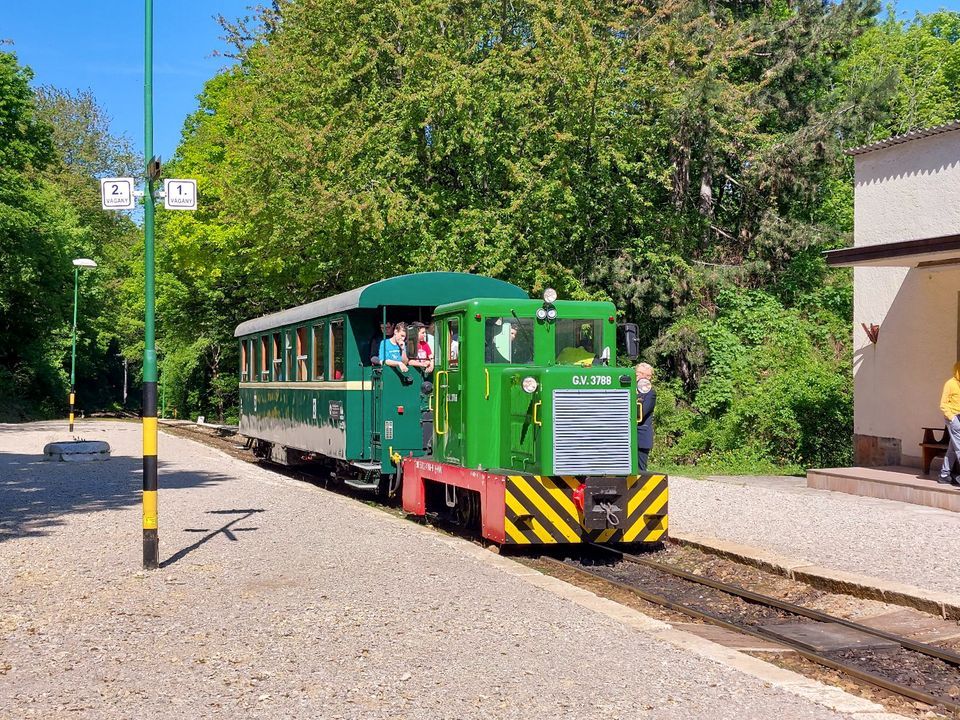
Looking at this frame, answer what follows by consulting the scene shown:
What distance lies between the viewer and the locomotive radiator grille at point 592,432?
36.5 feet

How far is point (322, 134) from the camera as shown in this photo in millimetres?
27094

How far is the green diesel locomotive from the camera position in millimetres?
11164

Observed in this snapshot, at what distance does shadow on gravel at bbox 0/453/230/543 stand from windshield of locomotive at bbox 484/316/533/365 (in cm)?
531

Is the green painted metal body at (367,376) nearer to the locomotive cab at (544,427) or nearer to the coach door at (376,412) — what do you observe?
the coach door at (376,412)

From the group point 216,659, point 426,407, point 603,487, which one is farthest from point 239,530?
point 216,659

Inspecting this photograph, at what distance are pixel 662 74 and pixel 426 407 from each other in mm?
16345

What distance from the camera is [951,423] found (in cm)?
1537

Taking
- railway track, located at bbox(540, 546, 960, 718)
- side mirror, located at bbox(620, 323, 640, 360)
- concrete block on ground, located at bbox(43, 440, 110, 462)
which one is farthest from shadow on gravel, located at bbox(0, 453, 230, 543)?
side mirror, located at bbox(620, 323, 640, 360)

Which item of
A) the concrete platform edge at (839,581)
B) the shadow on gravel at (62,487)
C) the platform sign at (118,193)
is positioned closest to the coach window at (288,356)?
the shadow on gravel at (62,487)

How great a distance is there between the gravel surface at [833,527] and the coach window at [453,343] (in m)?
3.36

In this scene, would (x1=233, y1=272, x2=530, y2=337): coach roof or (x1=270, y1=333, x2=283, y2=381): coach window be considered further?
(x1=270, y1=333, x2=283, y2=381): coach window

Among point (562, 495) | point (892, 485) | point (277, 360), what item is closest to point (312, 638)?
point (562, 495)

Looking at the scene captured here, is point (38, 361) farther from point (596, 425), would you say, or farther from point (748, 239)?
point (596, 425)

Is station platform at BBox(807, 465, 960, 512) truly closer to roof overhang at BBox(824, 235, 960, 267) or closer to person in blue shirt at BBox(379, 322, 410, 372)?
roof overhang at BBox(824, 235, 960, 267)
